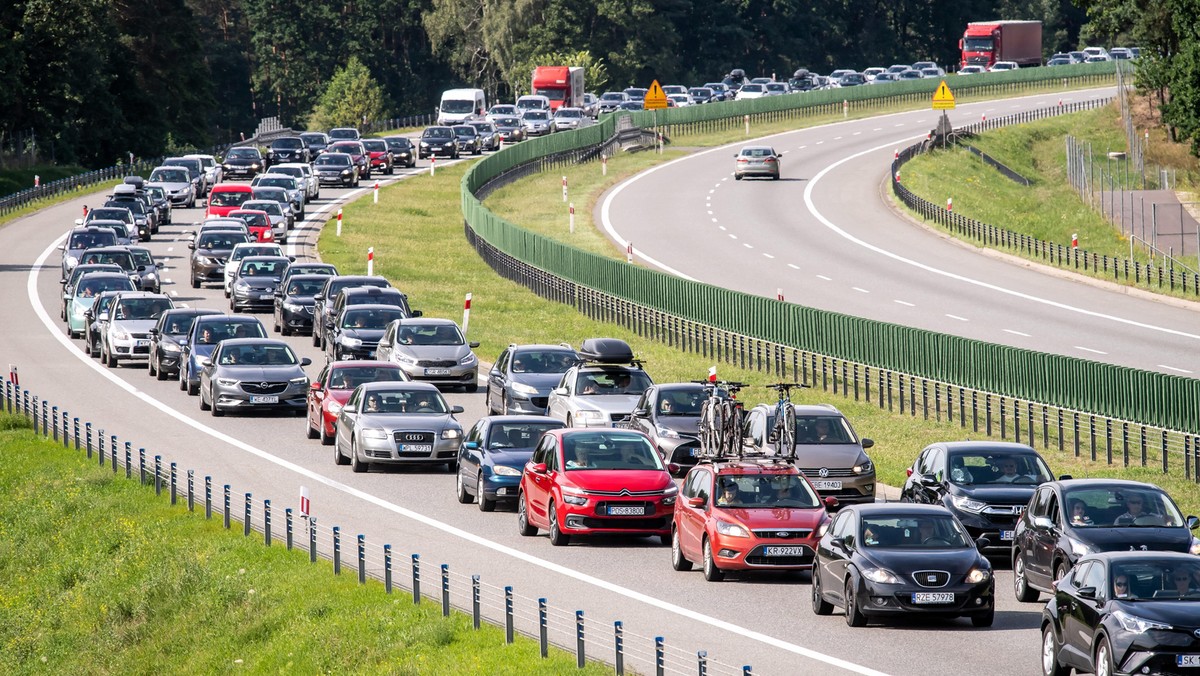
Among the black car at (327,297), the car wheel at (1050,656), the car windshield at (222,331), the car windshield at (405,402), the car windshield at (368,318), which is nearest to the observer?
the car wheel at (1050,656)

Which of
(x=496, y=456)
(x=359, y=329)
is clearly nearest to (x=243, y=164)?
(x=359, y=329)

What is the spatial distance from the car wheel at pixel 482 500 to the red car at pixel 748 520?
17.1 feet

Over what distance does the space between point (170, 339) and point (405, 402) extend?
12874 millimetres

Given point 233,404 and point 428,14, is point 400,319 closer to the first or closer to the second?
point 233,404

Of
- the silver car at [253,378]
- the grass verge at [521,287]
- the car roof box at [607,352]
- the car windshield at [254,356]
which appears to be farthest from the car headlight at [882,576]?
the car windshield at [254,356]

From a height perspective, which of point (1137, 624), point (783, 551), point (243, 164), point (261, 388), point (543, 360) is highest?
point (1137, 624)

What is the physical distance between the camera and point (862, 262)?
64.4m

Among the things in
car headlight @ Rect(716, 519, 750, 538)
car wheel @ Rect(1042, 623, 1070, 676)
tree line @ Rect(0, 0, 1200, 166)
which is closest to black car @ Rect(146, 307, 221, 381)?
car headlight @ Rect(716, 519, 750, 538)

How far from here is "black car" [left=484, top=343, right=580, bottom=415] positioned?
119 feet

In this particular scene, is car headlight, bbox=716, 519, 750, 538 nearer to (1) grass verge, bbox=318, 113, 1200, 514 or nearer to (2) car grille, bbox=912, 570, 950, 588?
(2) car grille, bbox=912, 570, 950, 588

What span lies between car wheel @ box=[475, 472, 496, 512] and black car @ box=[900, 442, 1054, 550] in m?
6.13

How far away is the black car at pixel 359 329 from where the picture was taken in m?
43.0

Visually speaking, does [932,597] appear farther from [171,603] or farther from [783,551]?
[171,603]

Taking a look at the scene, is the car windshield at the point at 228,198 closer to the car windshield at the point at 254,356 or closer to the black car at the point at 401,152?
the black car at the point at 401,152
